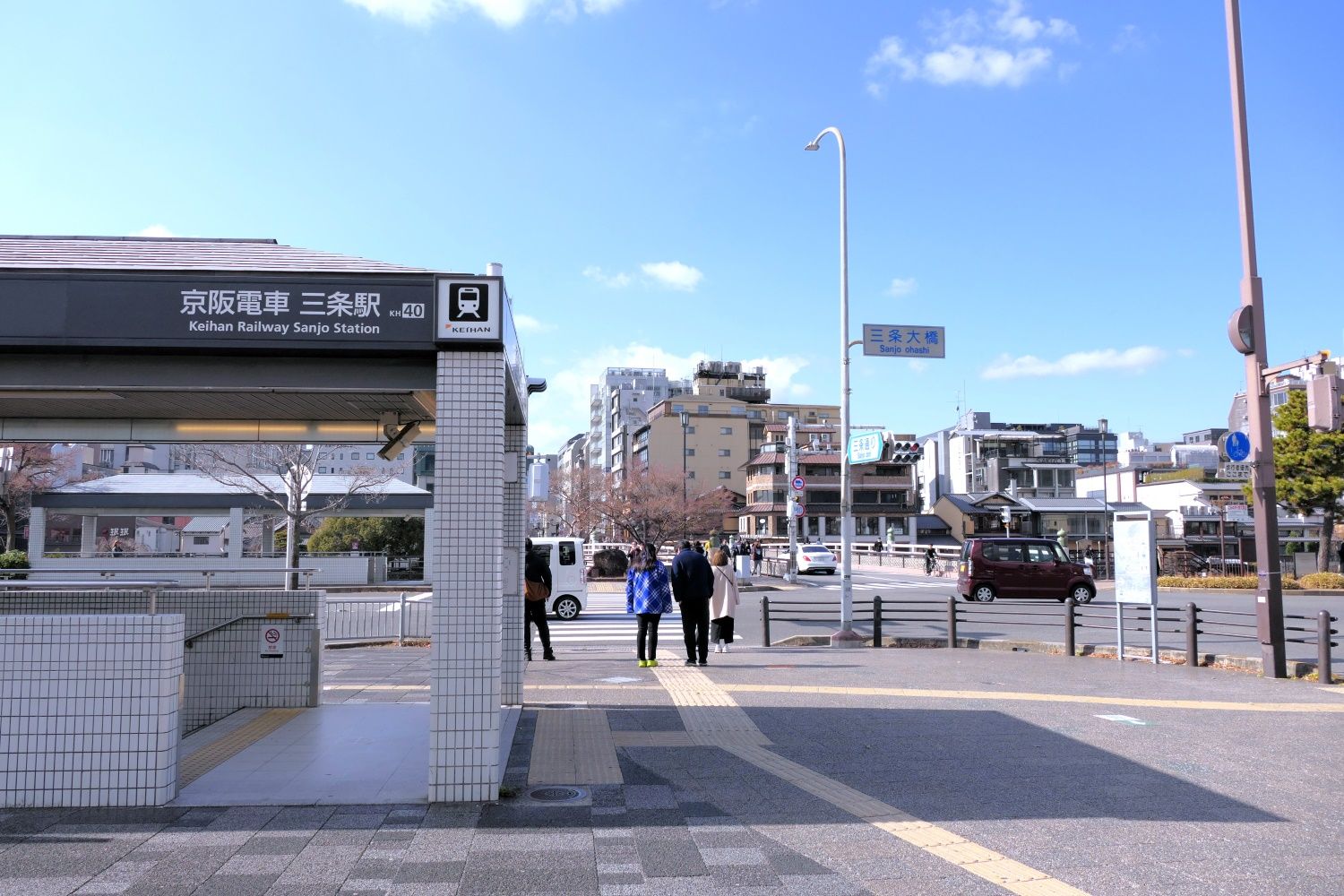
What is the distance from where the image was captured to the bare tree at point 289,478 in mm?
31359

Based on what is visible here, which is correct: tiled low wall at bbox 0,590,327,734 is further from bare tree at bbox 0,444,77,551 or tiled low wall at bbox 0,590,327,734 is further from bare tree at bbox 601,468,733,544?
bare tree at bbox 601,468,733,544

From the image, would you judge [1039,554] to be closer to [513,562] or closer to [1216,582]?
[1216,582]

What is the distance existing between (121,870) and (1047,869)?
4547mm

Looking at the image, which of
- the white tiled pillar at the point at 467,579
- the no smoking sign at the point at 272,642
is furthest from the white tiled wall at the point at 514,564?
the white tiled pillar at the point at 467,579

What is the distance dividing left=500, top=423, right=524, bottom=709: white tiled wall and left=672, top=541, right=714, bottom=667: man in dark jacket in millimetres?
3512

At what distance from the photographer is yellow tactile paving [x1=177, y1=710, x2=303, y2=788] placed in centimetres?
650

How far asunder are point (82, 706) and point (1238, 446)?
12.9 m

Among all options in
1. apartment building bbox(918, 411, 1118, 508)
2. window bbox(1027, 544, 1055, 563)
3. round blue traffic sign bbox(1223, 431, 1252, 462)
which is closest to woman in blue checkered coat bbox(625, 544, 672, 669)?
round blue traffic sign bbox(1223, 431, 1252, 462)

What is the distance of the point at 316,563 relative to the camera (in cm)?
3459

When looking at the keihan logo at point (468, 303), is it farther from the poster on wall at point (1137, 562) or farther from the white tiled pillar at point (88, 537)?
the white tiled pillar at point (88, 537)

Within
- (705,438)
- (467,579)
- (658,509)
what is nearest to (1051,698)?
(467,579)

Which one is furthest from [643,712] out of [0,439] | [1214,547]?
[1214,547]

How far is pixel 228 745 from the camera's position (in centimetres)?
733

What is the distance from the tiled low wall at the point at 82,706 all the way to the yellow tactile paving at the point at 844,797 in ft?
13.1
